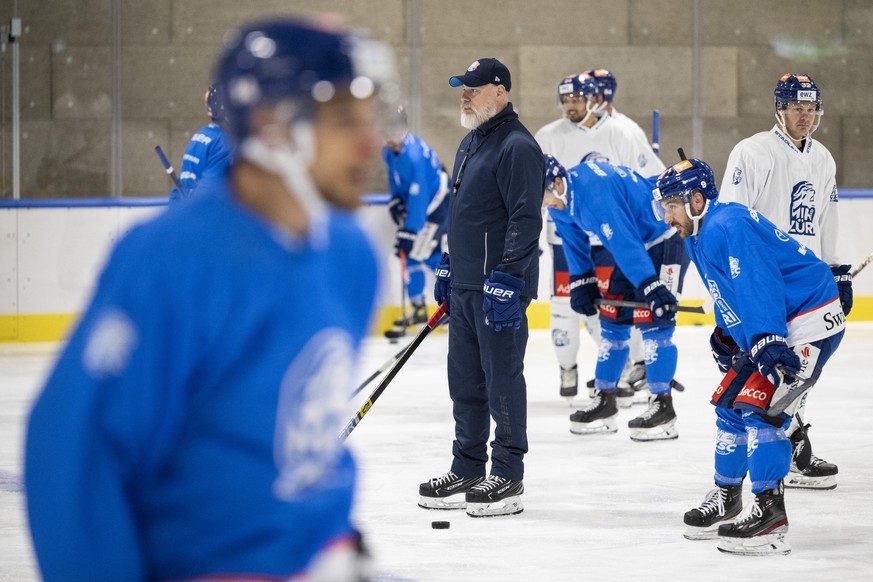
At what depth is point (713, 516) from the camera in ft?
12.6

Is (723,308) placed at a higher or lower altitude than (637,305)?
higher

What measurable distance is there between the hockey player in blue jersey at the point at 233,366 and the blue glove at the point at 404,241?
7626mm

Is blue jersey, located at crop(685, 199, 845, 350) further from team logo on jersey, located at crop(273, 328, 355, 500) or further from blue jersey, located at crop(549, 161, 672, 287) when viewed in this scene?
team logo on jersey, located at crop(273, 328, 355, 500)

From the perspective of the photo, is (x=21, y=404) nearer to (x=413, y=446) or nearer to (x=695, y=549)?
(x=413, y=446)

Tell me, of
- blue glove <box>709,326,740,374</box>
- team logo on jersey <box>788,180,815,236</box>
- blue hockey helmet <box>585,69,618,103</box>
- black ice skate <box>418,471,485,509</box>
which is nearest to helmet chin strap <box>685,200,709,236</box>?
blue glove <box>709,326,740,374</box>

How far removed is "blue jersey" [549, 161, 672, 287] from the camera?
213 inches

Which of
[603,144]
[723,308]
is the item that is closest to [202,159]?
[603,144]

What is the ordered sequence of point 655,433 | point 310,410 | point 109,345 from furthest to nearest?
point 655,433, point 310,410, point 109,345

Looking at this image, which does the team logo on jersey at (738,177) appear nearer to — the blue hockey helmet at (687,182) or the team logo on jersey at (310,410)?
the blue hockey helmet at (687,182)

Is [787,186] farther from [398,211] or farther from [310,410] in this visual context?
[398,211]

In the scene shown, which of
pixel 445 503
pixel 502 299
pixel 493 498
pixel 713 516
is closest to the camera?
pixel 713 516

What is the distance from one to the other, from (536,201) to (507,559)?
1.11 m

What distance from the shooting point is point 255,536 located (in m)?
1.16

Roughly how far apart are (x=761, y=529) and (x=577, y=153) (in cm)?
374
